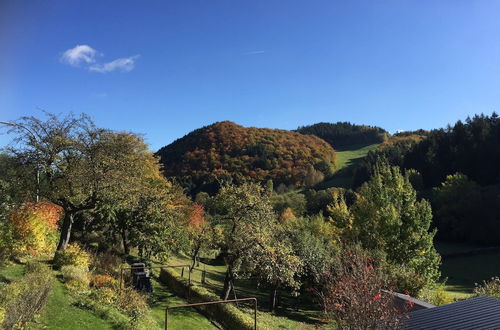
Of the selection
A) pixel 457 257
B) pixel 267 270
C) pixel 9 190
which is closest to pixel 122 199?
pixel 9 190

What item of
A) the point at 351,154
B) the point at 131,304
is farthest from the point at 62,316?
the point at 351,154

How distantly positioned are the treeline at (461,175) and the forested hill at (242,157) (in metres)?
22.3

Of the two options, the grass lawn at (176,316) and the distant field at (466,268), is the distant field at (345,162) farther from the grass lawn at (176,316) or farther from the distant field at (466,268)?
the grass lawn at (176,316)

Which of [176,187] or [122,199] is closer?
[122,199]

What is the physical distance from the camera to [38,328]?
401 inches

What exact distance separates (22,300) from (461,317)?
1331 centimetres

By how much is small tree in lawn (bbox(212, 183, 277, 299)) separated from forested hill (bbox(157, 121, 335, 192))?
263 feet

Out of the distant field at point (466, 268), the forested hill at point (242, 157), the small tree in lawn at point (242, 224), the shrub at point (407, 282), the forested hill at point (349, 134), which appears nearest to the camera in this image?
the small tree in lawn at point (242, 224)

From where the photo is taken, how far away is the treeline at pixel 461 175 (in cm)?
5888

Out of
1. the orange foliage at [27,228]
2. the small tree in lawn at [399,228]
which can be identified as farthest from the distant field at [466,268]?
the orange foliage at [27,228]

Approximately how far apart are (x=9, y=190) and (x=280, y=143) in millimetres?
113702

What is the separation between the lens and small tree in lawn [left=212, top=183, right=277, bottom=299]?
18500mm

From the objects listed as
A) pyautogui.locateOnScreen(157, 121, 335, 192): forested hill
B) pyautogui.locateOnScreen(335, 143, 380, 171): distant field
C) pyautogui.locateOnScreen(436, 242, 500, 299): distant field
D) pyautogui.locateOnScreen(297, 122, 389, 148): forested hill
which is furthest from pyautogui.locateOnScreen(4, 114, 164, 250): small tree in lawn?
pyautogui.locateOnScreen(297, 122, 389, 148): forested hill

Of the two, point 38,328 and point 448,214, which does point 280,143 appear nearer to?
point 448,214
